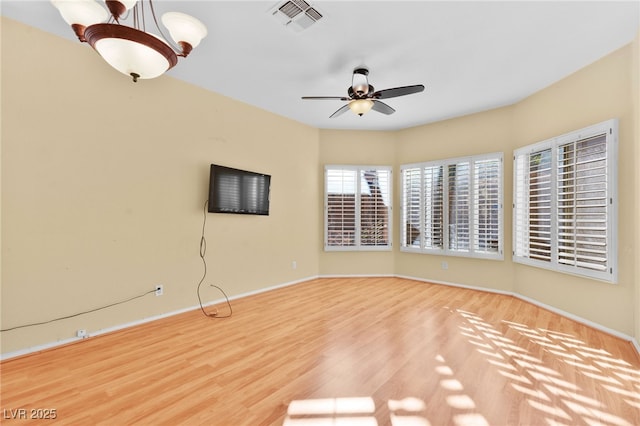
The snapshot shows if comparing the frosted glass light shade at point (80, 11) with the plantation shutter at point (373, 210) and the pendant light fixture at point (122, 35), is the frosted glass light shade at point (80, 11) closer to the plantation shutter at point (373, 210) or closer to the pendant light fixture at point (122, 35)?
the pendant light fixture at point (122, 35)

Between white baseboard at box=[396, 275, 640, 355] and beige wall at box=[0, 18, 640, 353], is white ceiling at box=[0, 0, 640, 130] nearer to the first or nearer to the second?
beige wall at box=[0, 18, 640, 353]

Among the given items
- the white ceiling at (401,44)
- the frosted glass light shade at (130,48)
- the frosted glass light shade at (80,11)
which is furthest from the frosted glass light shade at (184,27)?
the white ceiling at (401,44)

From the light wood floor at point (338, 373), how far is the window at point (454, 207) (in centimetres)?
148

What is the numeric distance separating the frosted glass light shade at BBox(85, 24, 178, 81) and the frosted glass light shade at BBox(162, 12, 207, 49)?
197 mm

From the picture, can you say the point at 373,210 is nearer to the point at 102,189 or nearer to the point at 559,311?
the point at 559,311

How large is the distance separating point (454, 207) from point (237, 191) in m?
3.65

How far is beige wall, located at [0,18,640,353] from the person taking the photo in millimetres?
2498

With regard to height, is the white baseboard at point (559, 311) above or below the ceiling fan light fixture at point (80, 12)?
below

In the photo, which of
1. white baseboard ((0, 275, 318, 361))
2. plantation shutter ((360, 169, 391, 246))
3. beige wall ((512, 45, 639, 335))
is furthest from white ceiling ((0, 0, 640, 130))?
white baseboard ((0, 275, 318, 361))

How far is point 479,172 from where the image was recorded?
457 cm

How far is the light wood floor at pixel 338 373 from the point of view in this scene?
1.75 m

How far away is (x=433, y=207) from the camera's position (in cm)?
504

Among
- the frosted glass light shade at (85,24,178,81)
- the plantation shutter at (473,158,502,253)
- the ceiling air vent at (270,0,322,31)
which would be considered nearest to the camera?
the frosted glass light shade at (85,24,178,81)

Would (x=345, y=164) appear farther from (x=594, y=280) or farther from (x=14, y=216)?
(x=14, y=216)
